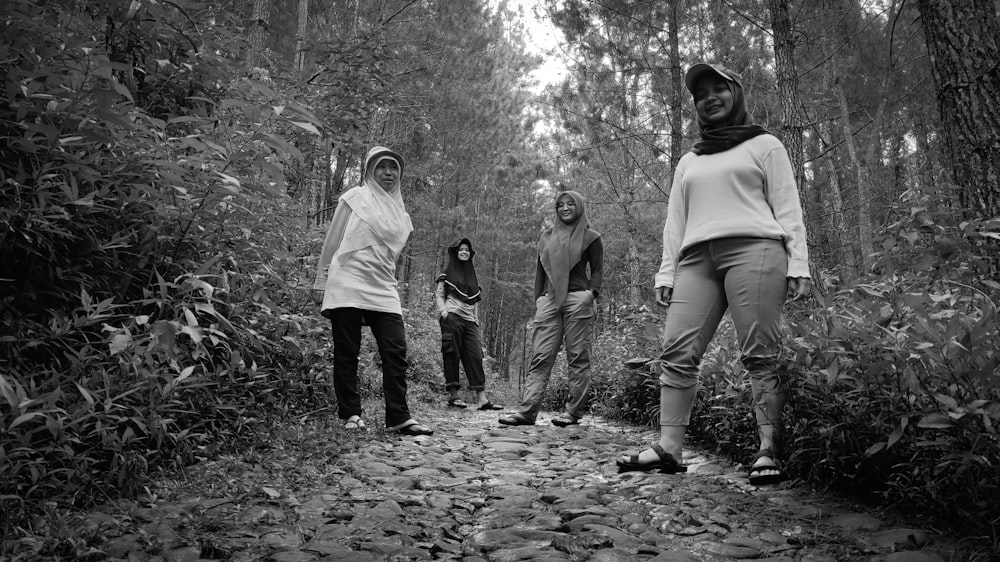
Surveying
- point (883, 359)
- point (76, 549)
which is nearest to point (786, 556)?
point (883, 359)

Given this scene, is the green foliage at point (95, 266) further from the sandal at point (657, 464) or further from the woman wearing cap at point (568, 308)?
the woman wearing cap at point (568, 308)

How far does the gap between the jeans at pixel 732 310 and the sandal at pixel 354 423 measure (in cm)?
234

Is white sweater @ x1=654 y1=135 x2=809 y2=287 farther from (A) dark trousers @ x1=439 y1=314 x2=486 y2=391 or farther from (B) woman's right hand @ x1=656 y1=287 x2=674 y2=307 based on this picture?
(A) dark trousers @ x1=439 y1=314 x2=486 y2=391

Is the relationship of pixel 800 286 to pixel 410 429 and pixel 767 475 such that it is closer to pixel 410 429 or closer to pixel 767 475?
pixel 767 475

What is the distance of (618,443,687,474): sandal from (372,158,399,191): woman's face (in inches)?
114

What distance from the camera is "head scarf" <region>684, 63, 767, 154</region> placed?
326 centimetres

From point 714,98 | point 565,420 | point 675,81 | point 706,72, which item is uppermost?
point 675,81

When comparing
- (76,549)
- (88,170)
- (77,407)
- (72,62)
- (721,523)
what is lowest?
(721,523)

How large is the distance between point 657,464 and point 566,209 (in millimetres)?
3081

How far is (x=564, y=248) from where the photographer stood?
19.2 ft

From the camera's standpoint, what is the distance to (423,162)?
1519 centimetres

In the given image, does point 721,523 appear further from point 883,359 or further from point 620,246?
point 620,246

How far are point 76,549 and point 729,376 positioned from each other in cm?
362

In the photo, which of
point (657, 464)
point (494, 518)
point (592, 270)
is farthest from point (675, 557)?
point (592, 270)
